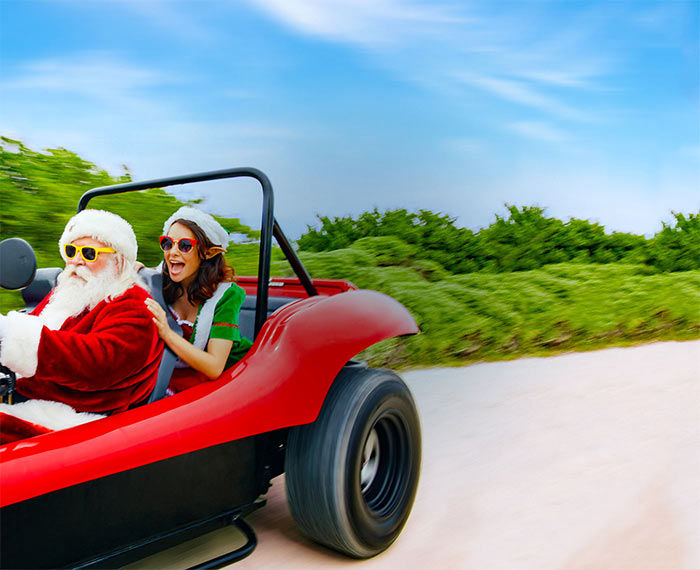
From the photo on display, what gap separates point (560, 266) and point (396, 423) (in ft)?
21.5

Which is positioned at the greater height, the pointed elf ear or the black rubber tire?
the pointed elf ear

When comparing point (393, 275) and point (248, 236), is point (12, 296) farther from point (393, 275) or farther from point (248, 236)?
point (393, 275)

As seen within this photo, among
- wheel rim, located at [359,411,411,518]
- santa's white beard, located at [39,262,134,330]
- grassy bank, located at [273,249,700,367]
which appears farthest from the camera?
grassy bank, located at [273,249,700,367]

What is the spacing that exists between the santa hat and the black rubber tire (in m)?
0.83

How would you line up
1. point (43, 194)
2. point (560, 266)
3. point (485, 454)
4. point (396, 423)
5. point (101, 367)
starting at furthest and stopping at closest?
point (560, 266) → point (43, 194) → point (485, 454) → point (396, 423) → point (101, 367)

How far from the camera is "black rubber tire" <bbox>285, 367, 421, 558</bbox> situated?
225 centimetres

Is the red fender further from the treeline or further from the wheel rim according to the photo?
the treeline

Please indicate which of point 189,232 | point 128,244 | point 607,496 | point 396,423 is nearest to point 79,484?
point 128,244

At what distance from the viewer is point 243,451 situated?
2.14 metres

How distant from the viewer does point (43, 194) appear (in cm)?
390

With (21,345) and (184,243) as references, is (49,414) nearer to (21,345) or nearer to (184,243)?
(21,345)

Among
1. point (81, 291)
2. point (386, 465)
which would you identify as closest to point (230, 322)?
point (81, 291)

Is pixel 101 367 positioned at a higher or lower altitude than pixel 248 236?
lower

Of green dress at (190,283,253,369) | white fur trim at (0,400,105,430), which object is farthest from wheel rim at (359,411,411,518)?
white fur trim at (0,400,105,430)
